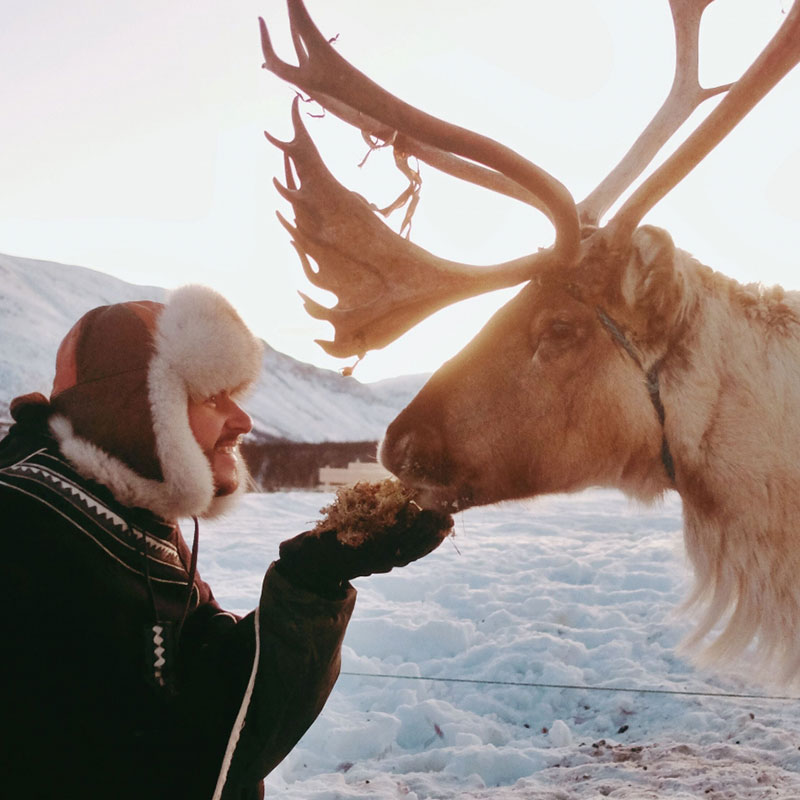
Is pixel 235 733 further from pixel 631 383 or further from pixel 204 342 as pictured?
pixel 631 383

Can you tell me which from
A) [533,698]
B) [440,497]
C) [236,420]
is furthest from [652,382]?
[533,698]

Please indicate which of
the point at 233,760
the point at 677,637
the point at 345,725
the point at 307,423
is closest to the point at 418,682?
the point at 345,725

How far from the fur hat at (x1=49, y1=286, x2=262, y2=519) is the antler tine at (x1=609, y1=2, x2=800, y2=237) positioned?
3.68 feet

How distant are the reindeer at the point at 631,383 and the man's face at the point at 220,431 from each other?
0.40 meters

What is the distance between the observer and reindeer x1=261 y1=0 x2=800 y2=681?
195 centimetres

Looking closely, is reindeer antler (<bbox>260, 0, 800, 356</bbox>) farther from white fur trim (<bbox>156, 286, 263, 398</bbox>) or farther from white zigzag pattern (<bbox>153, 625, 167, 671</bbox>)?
white zigzag pattern (<bbox>153, 625, 167, 671</bbox>)

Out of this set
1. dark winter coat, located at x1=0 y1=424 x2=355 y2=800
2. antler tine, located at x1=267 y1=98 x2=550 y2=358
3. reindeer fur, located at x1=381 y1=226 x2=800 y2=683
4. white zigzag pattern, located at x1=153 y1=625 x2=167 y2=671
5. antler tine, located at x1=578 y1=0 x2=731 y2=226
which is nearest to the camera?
dark winter coat, located at x1=0 y1=424 x2=355 y2=800

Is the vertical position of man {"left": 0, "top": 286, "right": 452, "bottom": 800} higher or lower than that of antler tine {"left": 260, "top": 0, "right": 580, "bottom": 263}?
lower

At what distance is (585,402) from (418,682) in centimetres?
249

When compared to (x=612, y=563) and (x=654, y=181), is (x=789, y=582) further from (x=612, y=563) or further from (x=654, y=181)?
(x=612, y=563)

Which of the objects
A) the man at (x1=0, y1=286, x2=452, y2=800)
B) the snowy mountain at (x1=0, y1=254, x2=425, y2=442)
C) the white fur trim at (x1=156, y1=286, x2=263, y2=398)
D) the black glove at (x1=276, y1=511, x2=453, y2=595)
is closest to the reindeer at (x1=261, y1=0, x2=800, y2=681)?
the black glove at (x1=276, y1=511, x2=453, y2=595)

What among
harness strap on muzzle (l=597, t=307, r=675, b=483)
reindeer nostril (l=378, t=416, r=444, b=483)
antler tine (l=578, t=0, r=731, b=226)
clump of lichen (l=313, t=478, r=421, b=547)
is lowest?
clump of lichen (l=313, t=478, r=421, b=547)

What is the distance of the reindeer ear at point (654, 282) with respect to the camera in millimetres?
1952

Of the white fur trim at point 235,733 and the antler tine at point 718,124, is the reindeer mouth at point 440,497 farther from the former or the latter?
the antler tine at point 718,124
